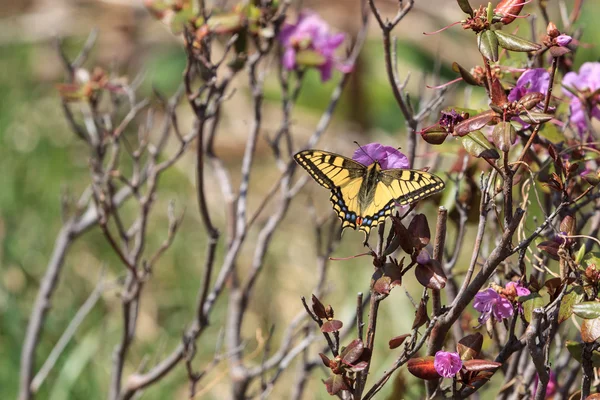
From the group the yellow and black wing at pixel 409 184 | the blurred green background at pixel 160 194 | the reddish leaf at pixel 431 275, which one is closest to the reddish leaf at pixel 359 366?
the reddish leaf at pixel 431 275

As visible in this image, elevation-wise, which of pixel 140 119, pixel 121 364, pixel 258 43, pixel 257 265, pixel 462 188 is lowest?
pixel 140 119

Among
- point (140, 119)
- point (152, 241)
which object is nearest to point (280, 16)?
point (152, 241)

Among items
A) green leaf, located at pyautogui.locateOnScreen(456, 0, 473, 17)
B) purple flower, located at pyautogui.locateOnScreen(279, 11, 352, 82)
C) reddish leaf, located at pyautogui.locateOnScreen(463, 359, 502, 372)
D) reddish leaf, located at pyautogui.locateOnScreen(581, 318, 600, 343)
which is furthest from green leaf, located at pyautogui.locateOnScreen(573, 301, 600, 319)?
purple flower, located at pyautogui.locateOnScreen(279, 11, 352, 82)

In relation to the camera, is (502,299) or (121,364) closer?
(502,299)

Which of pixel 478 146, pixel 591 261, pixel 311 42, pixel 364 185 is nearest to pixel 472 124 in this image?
pixel 478 146

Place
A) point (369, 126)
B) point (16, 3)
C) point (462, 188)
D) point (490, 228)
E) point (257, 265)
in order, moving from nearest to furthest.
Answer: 1. point (462, 188)
2. point (490, 228)
3. point (257, 265)
4. point (369, 126)
5. point (16, 3)

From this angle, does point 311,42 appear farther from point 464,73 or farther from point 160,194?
point 160,194

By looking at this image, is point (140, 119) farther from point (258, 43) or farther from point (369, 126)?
point (258, 43)

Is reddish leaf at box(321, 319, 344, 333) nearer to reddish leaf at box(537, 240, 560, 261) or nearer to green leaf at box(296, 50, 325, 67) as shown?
reddish leaf at box(537, 240, 560, 261)
